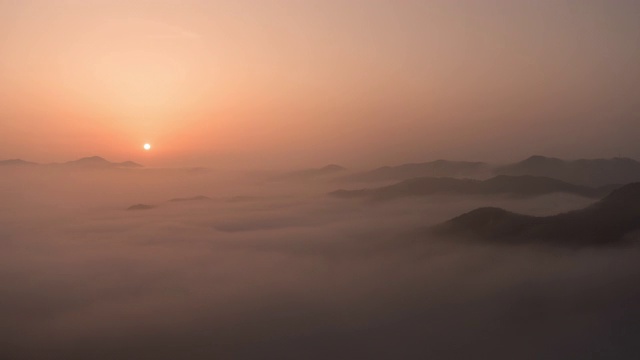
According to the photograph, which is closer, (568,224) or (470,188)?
(568,224)

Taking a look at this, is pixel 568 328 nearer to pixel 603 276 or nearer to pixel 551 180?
pixel 603 276

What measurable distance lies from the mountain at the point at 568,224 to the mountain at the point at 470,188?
60.2m

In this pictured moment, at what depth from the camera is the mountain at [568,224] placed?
7169 cm

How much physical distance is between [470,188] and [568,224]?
75200 mm

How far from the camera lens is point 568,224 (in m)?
76.1

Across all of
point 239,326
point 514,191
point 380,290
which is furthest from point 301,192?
point 239,326

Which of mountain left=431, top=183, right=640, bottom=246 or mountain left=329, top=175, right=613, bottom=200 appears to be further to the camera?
mountain left=329, top=175, right=613, bottom=200

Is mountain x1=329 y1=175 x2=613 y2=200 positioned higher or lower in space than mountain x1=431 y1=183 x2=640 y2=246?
higher

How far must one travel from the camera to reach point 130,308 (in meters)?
55.4

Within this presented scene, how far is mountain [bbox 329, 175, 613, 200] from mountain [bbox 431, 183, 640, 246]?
60.2 m

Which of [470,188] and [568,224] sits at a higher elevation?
[470,188]

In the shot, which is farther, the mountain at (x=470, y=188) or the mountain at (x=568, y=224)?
the mountain at (x=470, y=188)

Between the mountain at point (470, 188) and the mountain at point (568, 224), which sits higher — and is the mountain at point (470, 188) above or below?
above

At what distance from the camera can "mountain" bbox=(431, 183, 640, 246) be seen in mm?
71688
